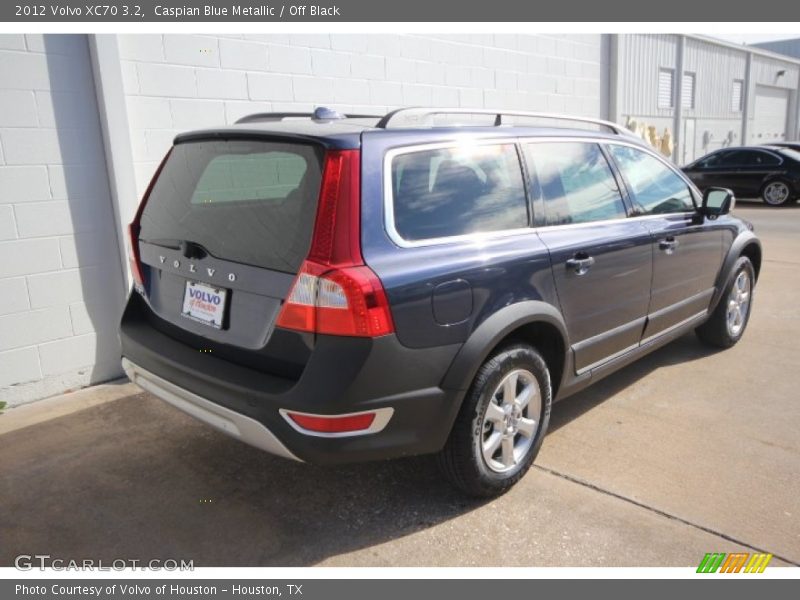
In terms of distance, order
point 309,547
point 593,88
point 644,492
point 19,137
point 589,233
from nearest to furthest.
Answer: point 309,547 < point 644,492 < point 589,233 < point 19,137 < point 593,88

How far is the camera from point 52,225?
430cm

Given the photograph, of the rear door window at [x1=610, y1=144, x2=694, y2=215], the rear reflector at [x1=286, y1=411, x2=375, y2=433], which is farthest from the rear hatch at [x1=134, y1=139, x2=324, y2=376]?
the rear door window at [x1=610, y1=144, x2=694, y2=215]

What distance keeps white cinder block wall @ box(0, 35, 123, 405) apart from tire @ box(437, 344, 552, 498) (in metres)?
2.94

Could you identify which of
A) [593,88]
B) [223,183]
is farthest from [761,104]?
[223,183]

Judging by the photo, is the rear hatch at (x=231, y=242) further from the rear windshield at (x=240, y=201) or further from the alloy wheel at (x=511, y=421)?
the alloy wheel at (x=511, y=421)

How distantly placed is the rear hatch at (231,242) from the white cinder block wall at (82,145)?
1395 millimetres

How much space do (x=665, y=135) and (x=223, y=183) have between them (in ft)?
47.9

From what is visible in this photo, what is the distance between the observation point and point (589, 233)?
348 centimetres

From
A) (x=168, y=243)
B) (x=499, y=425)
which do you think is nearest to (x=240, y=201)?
(x=168, y=243)

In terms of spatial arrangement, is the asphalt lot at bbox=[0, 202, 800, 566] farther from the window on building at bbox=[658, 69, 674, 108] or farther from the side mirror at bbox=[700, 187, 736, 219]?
the window on building at bbox=[658, 69, 674, 108]

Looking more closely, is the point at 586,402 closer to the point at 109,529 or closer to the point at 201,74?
the point at 109,529

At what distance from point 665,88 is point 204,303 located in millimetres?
15150

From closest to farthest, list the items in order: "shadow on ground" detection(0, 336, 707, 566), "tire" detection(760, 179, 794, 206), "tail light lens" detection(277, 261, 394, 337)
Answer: "tail light lens" detection(277, 261, 394, 337) → "shadow on ground" detection(0, 336, 707, 566) → "tire" detection(760, 179, 794, 206)

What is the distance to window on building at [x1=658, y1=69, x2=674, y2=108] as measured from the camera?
14891 mm
